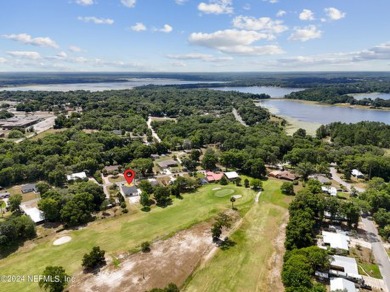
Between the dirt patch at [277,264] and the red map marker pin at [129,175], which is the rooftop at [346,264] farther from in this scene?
the red map marker pin at [129,175]

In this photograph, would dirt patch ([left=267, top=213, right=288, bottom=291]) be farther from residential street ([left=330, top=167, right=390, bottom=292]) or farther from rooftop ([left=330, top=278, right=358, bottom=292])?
residential street ([left=330, top=167, right=390, bottom=292])

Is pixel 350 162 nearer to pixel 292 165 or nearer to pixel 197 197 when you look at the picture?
pixel 292 165

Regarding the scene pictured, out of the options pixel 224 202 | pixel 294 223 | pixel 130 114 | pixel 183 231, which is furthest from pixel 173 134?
pixel 294 223

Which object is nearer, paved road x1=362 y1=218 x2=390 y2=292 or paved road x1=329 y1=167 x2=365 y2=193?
paved road x1=362 y1=218 x2=390 y2=292

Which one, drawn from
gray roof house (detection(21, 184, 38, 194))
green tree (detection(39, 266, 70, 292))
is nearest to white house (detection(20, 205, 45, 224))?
gray roof house (detection(21, 184, 38, 194))

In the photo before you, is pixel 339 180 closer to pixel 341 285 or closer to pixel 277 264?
pixel 277 264

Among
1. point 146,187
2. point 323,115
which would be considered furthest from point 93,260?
point 323,115
